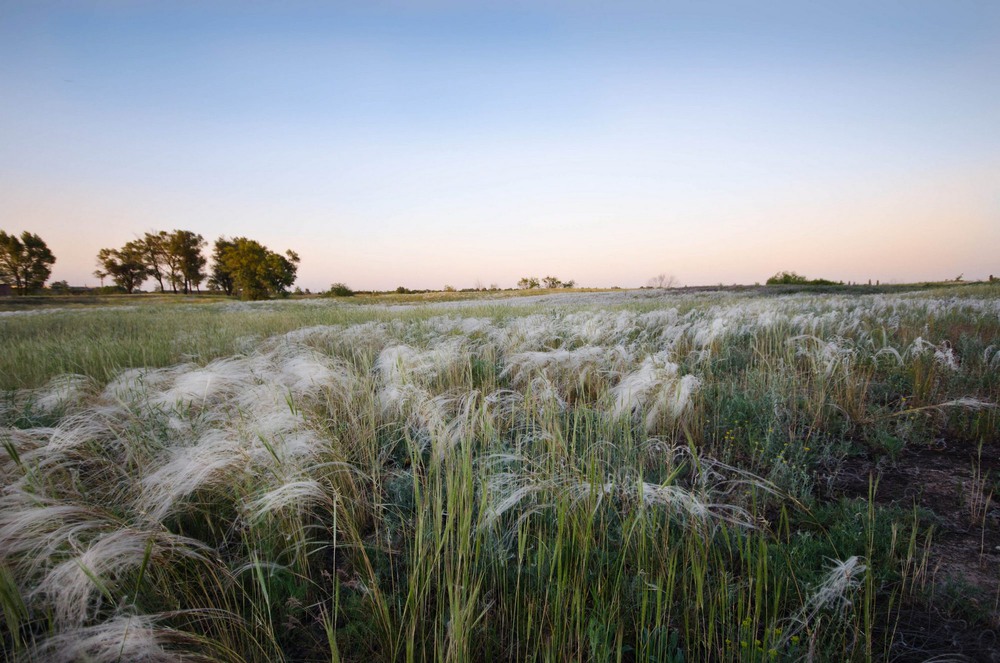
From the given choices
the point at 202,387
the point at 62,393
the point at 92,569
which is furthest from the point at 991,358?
the point at 62,393

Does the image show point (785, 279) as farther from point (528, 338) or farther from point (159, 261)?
point (159, 261)

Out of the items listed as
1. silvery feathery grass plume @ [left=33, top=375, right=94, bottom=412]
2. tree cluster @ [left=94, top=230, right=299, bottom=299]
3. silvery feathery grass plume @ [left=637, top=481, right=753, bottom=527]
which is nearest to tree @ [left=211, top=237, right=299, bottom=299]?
tree cluster @ [left=94, top=230, right=299, bottom=299]

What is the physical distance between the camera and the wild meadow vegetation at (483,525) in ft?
4.24

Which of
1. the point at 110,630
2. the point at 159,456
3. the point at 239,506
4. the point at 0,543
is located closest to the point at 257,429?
the point at 239,506

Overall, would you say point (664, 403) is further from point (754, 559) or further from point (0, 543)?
point (0, 543)

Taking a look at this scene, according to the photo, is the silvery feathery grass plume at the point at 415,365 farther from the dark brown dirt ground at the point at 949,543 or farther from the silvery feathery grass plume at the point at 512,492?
the dark brown dirt ground at the point at 949,543

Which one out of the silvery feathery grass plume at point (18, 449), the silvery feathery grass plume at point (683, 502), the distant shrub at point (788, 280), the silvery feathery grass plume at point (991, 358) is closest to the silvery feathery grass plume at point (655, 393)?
the silvery feathery grass plume at point (683, 502)

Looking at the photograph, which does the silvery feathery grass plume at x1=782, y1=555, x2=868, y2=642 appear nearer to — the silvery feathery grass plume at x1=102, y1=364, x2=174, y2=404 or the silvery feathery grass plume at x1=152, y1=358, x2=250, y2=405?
the silvery feathery grass plume at x1=152, y1=358, x2=250, y2=405

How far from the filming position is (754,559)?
1.59 metres

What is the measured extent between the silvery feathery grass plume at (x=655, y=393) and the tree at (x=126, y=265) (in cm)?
9477

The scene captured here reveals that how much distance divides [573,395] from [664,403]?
1.18 meters

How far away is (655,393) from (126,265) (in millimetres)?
97362

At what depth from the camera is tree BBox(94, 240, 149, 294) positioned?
226 ft

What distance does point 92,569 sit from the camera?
1.25 m
